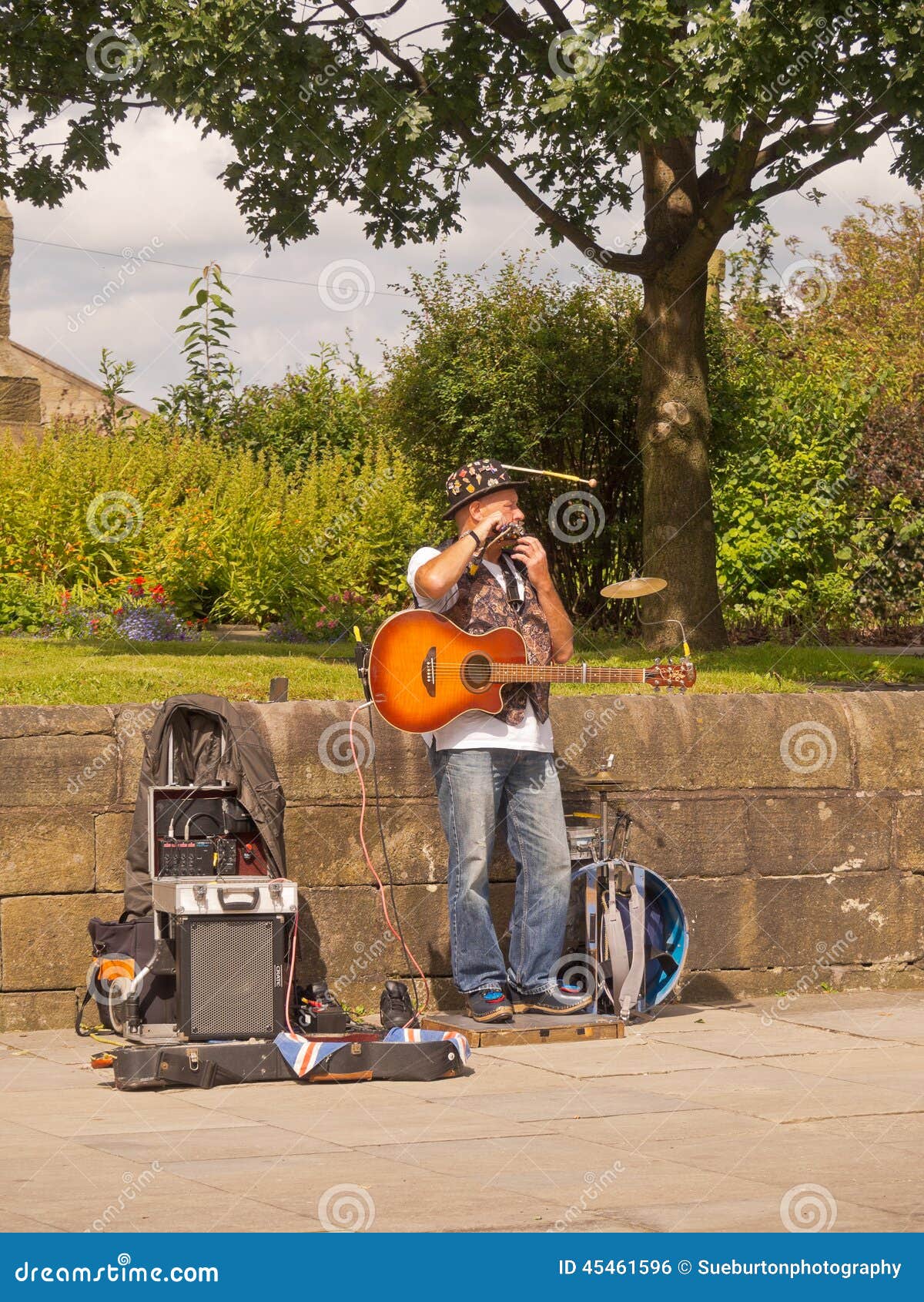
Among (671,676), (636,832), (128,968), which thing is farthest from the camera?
(636,832)

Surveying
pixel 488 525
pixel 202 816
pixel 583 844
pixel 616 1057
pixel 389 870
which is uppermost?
pixel 488 525

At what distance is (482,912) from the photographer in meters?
6.83

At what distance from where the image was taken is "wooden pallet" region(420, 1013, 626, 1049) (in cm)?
674

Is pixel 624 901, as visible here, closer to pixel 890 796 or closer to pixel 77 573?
pixel 890 796

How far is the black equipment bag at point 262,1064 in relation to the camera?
598 cm

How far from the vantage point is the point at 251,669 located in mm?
8992

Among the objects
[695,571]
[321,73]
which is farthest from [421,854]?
[321,73]

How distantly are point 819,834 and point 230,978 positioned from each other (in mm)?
3176

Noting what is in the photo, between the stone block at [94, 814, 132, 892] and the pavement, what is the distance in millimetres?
649
